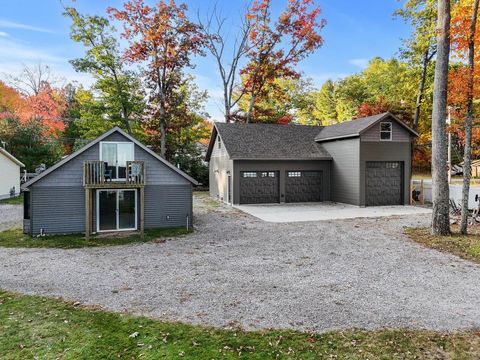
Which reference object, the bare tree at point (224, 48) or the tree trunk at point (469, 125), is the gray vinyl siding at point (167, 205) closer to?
the tree trunk at point (469, 125)

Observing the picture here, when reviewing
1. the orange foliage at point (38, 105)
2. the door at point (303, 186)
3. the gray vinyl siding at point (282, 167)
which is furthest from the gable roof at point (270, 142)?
the orange foliage at point (38, 105)

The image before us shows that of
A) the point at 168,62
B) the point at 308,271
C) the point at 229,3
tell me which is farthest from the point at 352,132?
the point at 229,3

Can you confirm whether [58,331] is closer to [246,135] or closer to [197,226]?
[197,226]

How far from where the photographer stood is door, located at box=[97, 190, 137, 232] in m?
12.9

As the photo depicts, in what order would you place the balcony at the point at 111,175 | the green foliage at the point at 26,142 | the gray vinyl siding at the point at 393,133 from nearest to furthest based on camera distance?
1. the balcony at the point at 111,175
2. the gray vinyl siding at the point at 393,133
3. the green foliage at the point at 26,142

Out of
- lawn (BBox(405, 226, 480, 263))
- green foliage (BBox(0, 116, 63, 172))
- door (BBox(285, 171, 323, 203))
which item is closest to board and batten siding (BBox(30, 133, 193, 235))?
lawn (BBox(405, 226, 480, 263))

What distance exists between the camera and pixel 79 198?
41.7ft

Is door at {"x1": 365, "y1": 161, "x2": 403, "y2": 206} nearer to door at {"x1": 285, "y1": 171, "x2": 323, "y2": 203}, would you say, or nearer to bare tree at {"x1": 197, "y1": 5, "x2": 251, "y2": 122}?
door at {"x1": 285, "y1": 171, "x2": 323, "y2": 203}

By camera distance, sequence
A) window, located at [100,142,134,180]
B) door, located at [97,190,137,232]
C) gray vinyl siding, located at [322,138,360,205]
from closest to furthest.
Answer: window, located at [100,142,134,180] → door, located at [97,190,137,232] → gray vinyl siding, located at [322,138,360,205]

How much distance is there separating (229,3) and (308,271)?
31.4m

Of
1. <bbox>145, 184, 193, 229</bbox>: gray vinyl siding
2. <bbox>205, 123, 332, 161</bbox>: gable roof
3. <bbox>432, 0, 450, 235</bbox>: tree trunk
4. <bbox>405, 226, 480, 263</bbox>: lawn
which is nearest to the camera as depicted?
<bbox>405, 226, 480, 263</bbox>: lawn

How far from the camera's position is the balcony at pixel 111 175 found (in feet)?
39.1

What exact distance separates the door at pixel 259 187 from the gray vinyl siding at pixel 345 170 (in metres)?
4.07

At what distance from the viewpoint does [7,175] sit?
24.2 meters
